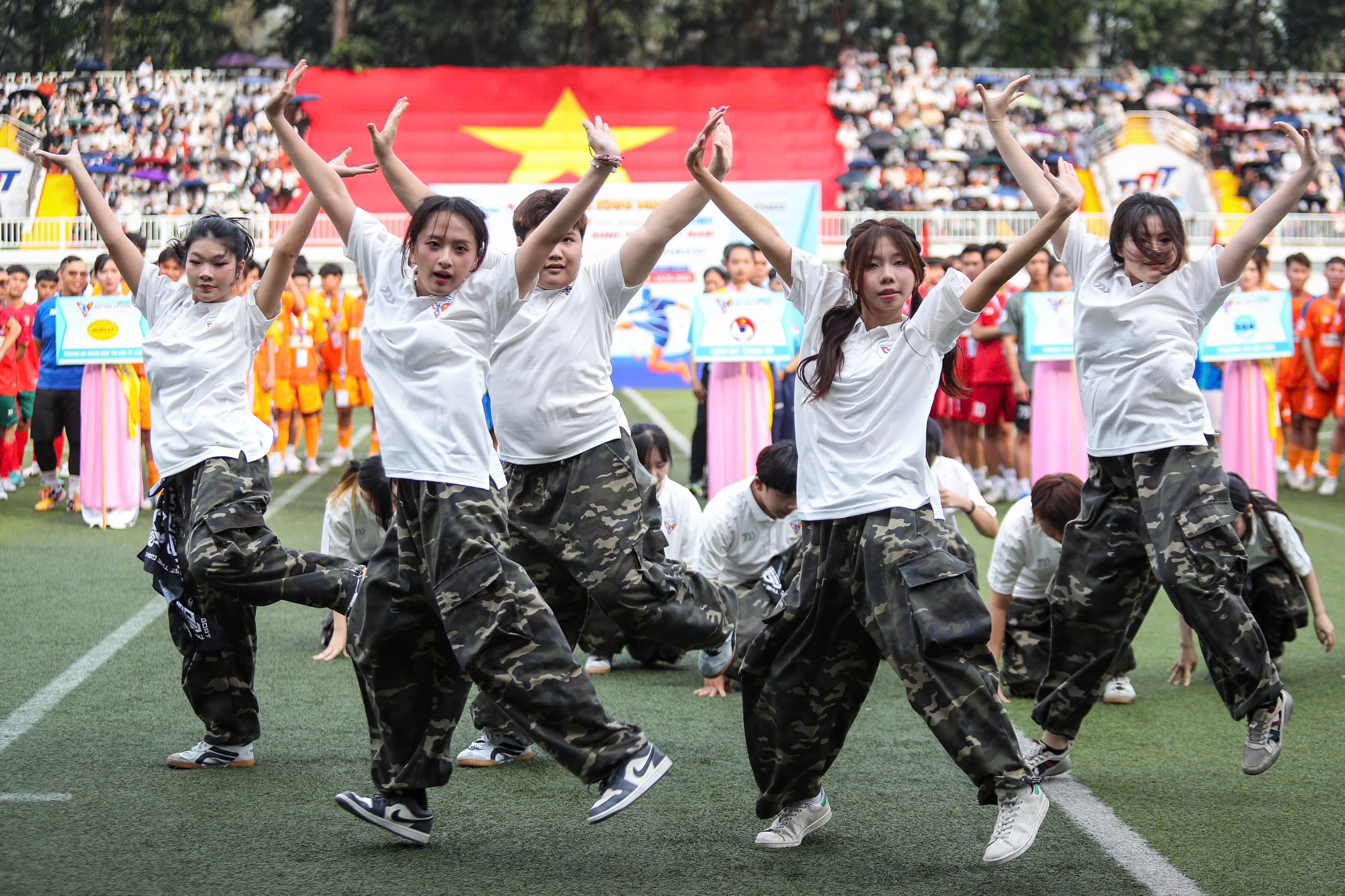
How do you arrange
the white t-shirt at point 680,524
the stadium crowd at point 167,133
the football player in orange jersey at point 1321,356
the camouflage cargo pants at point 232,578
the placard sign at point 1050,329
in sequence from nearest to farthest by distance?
the camouflage cargo pants at point 232,578 < the white t-shirt at point 680,524 < the placard sign at point 1050,329 < the football player in orange jersey at point 1321,356 < the stadium crowd at point 167,133

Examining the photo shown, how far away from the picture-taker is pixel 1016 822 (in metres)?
3.79

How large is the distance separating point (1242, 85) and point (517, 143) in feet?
56.5

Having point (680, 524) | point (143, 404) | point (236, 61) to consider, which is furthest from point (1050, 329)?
point (236, 61)

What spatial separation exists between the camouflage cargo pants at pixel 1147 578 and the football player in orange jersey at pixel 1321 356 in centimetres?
1009

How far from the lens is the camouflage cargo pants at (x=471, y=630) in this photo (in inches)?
149

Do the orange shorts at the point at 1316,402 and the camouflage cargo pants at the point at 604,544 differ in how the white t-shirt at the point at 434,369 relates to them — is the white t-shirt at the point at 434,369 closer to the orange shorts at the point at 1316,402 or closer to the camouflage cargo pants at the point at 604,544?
the camouflage cargo pants at the point at 604,544

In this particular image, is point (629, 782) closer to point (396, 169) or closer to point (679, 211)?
point (679, 211)

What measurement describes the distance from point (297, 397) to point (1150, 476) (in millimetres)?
11572

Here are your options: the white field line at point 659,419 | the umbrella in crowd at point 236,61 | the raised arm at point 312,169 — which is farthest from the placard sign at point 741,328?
the umbrella in crowd at point 236,61

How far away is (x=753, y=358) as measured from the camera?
11.1 m

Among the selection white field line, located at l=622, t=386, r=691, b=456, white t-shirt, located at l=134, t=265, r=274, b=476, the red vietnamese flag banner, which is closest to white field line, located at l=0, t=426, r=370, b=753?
white t-shirt, located at l=134, t=265, r=274, b=476

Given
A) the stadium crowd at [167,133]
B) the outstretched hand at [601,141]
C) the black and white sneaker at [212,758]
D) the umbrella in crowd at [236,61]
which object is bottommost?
the black and white sneaker at [212,758]

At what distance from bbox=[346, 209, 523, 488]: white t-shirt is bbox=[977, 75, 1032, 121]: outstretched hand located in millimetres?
1622

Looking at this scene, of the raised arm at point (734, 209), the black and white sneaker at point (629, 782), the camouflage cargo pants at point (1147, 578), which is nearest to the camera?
the black and white sneaker at point (629, 782)
